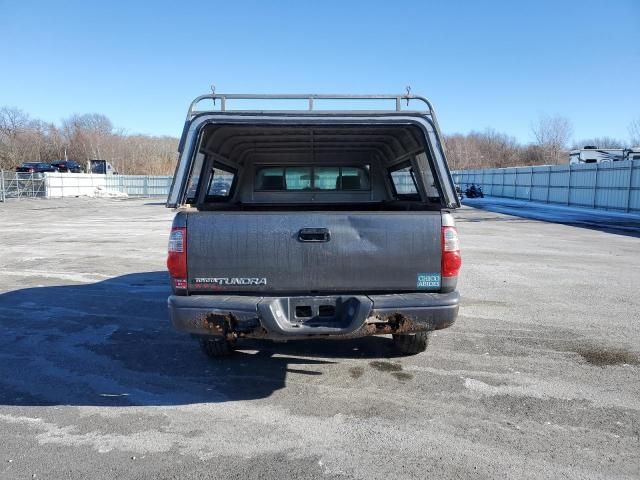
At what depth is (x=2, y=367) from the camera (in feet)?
15.4

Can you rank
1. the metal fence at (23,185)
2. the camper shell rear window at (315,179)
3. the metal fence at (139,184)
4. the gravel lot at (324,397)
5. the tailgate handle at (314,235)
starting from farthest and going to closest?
1. the metal fence at (139,184)
2. the metal fence at (23,185)
3. the camper shell rear window at (315,179)
4. the tailgate handle at (314,235)
5. the gravel lot at (324,397)

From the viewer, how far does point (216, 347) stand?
4.76 meters

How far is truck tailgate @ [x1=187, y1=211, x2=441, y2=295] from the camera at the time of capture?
378 cm

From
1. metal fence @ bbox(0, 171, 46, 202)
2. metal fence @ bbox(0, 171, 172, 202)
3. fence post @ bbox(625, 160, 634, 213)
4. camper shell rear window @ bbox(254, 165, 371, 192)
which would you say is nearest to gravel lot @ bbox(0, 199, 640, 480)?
camper shell rear window @ bbox(254, 165, 371, 192)

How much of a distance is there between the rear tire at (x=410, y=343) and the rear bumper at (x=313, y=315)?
3.25 ft

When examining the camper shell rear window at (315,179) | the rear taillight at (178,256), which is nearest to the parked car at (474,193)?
the camper shell rear window at (315,179)

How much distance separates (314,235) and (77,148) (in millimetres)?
83478

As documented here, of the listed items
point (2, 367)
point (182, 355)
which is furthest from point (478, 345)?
point (2, 367)

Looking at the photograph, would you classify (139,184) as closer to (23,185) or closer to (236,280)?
(23,185)

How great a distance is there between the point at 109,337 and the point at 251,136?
2.71m

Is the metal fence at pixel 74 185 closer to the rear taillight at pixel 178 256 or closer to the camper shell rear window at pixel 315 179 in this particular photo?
the camper shell rear window at pixel 315 179

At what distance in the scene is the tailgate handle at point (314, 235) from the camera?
3771 millimetres

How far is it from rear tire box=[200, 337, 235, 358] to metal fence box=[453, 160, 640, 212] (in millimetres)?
26572

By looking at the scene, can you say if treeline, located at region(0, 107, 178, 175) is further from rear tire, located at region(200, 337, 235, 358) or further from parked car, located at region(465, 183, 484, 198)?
rear tire, located at region(200, 337, 235, 358)
